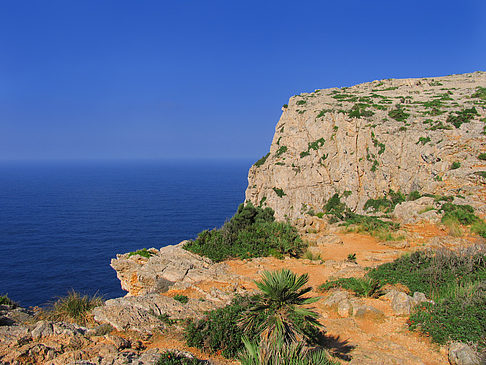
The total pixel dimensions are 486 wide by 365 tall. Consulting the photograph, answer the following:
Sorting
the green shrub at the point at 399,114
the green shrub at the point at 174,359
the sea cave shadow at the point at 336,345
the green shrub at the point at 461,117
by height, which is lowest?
the sea cave shadow at the point at 336,345

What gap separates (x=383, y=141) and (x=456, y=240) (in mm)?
16972

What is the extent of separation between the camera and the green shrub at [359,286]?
8.39 meters

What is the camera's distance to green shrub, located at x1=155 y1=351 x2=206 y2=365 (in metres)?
4.84

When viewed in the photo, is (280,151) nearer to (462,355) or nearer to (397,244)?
(397,244)

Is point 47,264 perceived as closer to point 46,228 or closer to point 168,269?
point 46,228

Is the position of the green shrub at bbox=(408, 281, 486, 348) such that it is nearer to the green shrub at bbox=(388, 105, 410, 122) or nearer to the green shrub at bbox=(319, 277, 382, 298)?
the green shrub at bbox=(319, 277, 382, 298)

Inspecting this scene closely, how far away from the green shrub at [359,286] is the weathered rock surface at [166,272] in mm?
2922

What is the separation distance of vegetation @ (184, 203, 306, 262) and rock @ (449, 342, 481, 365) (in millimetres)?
7278

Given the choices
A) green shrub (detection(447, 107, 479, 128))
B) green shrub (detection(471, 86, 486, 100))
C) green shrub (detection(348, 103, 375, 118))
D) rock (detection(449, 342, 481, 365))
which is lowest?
rock (detection(449, 342, 481, 365))

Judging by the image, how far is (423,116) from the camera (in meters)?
27.8

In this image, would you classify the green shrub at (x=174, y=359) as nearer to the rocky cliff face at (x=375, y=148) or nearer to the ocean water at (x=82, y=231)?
the ocean water at (x=82, y=231)

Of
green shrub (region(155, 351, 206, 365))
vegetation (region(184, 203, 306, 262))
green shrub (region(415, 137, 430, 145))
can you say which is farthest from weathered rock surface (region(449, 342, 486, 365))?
green shrub (region(415, 137, 430, 145))

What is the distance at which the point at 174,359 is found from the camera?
493 centimetres

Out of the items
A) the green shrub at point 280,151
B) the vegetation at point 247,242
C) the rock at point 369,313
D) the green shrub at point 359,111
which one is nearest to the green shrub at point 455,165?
the green shrub at point 359,111
